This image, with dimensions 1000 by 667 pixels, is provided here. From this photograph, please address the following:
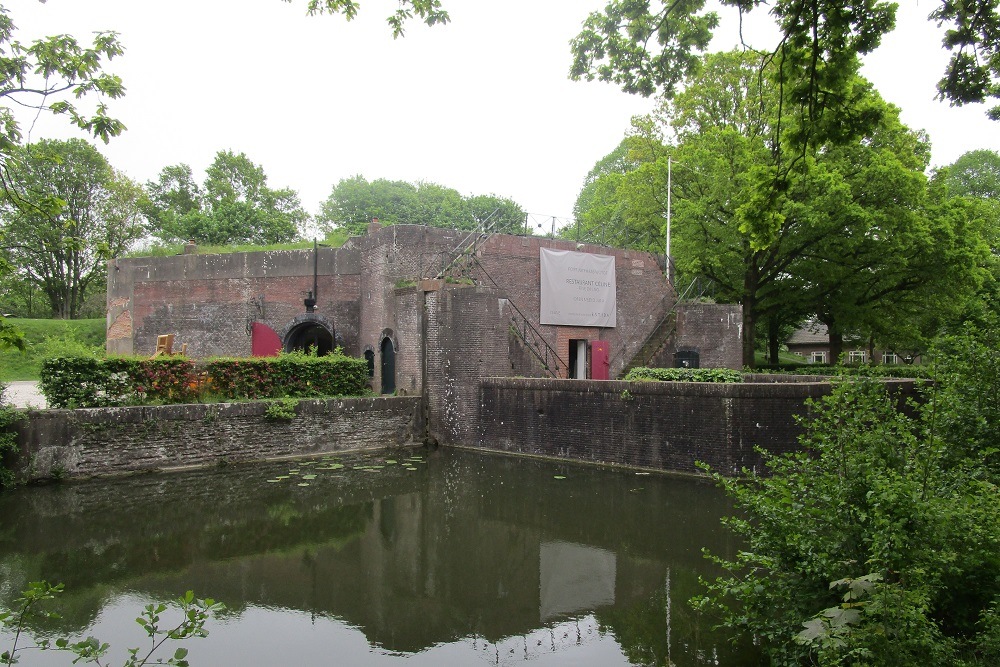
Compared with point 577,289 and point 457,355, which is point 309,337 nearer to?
point 457,355

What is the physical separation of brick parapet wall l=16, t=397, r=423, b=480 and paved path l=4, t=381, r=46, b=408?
4159mm

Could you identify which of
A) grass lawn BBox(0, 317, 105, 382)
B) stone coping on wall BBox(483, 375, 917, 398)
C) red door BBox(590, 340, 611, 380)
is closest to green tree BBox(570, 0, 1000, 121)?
stone coping on wall BBox(483, 375, 917, 398)

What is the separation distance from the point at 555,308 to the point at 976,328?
42.9 feet

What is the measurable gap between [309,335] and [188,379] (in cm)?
807

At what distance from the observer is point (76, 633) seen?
5648 millimetres

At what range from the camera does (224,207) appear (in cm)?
2855

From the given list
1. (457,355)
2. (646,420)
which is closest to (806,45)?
(646,420)

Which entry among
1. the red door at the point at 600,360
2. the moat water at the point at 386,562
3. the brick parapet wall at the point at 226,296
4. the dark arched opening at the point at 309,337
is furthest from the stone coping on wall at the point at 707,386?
the dark arched opening at the point at 309,337

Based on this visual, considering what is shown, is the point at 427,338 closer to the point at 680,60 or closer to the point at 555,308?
the point at 555,308

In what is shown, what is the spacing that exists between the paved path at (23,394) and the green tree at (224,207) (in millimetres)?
8703

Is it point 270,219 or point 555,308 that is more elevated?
point 270,219

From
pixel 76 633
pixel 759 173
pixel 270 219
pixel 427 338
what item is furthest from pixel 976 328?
pixel 270 219

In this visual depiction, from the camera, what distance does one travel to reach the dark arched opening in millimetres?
19984

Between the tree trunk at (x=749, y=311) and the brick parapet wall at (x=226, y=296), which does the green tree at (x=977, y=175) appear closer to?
the tree trunk at (x=749, y=311)
